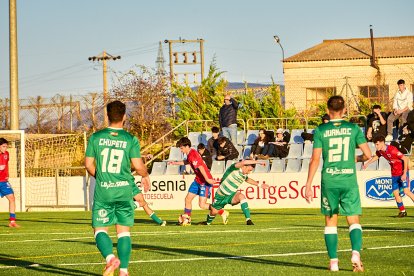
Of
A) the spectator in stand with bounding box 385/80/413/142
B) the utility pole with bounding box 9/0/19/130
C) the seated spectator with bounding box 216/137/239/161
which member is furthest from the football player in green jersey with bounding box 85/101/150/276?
the utility pole with bounding box 9/0/19/130

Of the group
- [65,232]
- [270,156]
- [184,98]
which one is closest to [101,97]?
[184,98]

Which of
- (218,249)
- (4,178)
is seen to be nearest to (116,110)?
(218,249)

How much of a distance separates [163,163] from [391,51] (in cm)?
3931

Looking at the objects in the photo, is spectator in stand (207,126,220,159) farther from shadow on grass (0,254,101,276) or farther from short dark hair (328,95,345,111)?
short dark hair (328,95,345,111)

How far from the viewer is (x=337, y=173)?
38.9 feet

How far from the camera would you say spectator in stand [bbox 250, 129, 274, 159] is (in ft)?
112

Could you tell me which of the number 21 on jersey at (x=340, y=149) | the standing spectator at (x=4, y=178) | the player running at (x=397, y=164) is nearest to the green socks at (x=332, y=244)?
the number 21 on jersey at (x=340, y=149)

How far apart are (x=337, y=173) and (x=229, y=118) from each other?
76.6 ft

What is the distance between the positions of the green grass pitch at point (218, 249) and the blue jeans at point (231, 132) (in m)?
13.0

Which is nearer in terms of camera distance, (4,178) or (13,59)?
(4,178)

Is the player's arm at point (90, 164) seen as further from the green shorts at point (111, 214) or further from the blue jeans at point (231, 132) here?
the blue jeans at point (231, 132)

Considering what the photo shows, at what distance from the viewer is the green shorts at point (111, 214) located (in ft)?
37.3

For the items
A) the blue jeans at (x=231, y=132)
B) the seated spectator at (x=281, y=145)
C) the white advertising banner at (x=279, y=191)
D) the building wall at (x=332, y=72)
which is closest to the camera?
the white advertising banner at (x=279, y=191)

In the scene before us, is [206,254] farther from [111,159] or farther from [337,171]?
[111,159]
